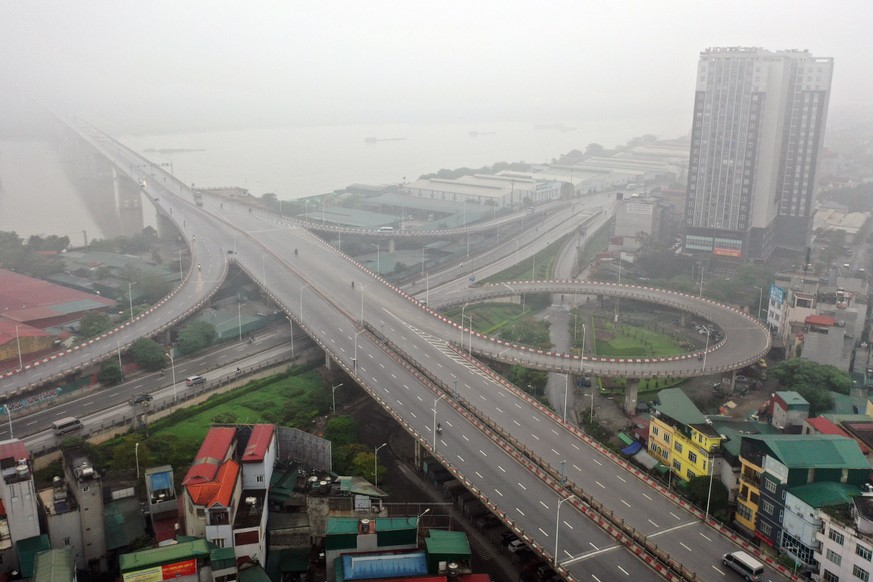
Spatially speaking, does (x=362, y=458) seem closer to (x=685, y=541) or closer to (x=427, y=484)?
(x=427, y=484)

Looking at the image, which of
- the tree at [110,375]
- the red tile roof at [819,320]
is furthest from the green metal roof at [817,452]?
the tree at [110,375]

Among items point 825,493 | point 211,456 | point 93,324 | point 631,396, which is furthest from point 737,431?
point 93,324

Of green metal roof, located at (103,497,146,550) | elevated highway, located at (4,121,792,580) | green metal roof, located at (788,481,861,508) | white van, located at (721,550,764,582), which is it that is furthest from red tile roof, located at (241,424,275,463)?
green metal roof, located at (788,481,861,508)

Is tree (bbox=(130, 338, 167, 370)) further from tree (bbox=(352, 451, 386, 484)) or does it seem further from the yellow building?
the yellow building

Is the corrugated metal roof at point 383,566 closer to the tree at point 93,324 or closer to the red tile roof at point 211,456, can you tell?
the red tile roof at point 211,456

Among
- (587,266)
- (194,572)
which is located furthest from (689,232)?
(194,572)

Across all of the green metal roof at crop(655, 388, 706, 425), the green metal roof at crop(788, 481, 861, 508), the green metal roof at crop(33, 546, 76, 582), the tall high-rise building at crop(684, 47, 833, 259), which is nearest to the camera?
the green metal roof at crop(33, 546, 76, 582)

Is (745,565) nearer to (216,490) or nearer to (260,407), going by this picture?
(216,490)
